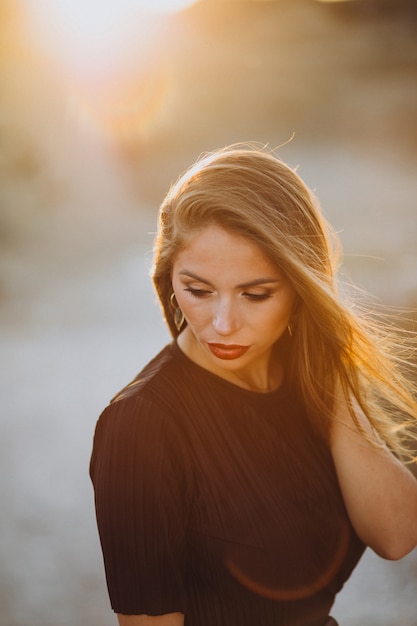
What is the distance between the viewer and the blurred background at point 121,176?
367 cm

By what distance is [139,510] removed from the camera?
56.5 inches

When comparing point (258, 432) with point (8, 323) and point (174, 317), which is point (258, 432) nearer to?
point (174, 317)

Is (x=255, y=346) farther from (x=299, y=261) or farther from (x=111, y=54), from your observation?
(x=111, y=54)

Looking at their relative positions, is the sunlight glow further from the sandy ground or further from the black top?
the black top

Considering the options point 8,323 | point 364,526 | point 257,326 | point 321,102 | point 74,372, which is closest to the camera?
point 257,326

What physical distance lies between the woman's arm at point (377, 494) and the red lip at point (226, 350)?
33 centimetres

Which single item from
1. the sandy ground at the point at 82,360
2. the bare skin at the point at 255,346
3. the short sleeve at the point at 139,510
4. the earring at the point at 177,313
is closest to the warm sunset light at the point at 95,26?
the sandy ground at the point at 82,360

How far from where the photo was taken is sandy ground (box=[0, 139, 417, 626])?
3.40 meters

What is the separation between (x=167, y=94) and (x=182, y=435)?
23.0 ft

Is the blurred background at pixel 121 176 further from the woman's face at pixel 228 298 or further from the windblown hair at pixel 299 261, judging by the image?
the woman's face at pixel 228 298

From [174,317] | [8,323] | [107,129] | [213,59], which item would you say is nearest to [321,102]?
→ [213,59]

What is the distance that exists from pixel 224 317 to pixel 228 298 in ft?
0.13

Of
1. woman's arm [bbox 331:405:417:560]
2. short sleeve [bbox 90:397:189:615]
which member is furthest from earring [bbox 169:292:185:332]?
woman's arm [bbox 331:405:417:560]

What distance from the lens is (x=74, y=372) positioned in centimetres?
474
